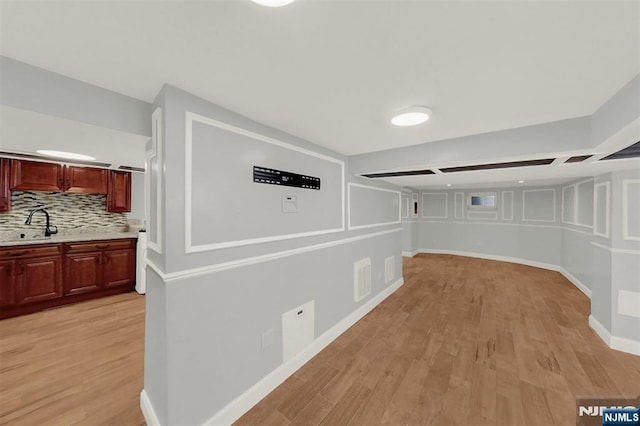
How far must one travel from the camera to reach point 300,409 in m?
1.77

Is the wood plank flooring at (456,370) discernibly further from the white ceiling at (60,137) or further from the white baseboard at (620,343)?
the white ceiling at (60,137)

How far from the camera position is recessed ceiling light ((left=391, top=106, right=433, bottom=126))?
1617mm

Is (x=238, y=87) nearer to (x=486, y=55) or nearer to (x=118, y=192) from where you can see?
(x=486, y=55)

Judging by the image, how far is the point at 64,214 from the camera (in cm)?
384

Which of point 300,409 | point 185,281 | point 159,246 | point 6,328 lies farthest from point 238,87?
point 6,328

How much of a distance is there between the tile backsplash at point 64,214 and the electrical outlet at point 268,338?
4.26m

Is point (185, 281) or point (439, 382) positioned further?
point (439, 382)

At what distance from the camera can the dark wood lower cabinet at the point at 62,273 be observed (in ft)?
9.91

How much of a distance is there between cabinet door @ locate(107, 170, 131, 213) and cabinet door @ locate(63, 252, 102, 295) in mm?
935

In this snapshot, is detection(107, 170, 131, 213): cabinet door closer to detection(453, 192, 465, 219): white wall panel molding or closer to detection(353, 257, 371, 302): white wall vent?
detection(353, 257, 371, 302): white wall vent

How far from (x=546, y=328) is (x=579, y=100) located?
9.57 ft

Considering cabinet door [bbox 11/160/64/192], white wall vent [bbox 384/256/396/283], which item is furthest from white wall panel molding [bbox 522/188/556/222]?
cabinet door [bbox 11/160/64/192]

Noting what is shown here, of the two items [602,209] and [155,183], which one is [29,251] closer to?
[155,183]

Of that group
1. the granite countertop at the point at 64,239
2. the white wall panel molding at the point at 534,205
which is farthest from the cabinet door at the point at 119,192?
the white wall panel molding at the point at 534,205
